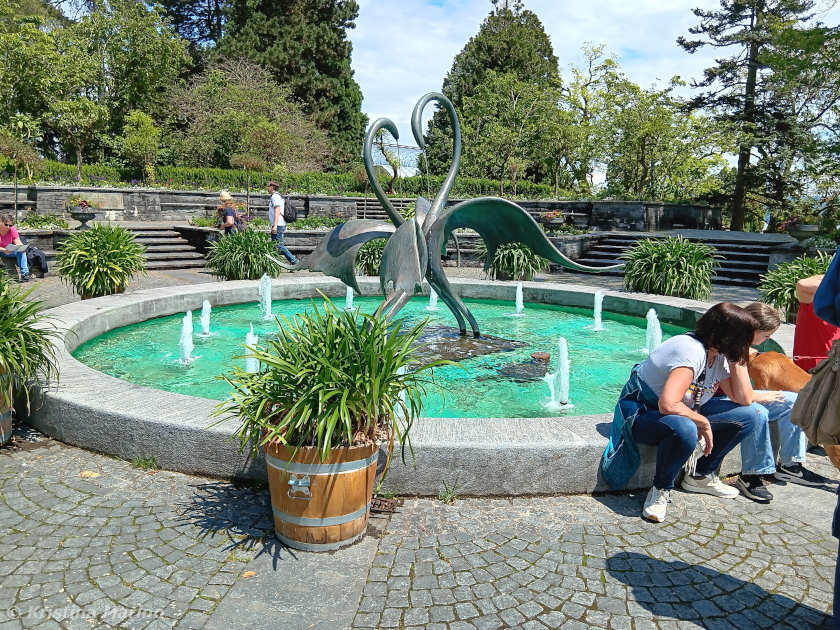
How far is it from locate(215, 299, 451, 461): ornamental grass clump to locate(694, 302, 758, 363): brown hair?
1.49m

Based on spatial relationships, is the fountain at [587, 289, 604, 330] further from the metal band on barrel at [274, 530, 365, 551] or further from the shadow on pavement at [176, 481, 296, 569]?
the metal band on barrel at [274, 530, 365, 551]

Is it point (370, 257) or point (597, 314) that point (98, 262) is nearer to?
point (370, 257)

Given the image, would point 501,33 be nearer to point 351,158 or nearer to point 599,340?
point 351,158

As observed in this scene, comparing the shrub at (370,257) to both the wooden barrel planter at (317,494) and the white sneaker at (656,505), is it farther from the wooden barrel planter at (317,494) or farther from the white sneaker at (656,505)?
the wooden barrel planter at (317,494)

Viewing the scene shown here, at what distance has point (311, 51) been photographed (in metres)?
36.9

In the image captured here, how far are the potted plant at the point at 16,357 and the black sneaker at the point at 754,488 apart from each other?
15.1 ft

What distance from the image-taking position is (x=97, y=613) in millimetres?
2537

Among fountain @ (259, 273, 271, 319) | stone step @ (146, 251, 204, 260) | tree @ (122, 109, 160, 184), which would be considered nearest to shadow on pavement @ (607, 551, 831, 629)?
fountain @ (259, 273, 271, 319)

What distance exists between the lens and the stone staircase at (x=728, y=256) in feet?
47.6

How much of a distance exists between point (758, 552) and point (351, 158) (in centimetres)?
3654

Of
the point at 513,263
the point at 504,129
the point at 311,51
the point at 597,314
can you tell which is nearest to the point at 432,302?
the point at 513,263

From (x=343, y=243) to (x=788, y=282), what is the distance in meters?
6.08

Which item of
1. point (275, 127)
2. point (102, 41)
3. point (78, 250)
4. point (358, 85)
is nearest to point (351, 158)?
point (358, 85)

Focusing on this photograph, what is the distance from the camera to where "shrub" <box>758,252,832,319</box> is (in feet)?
27.0
